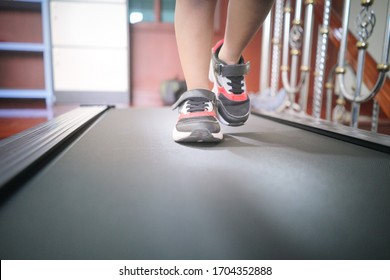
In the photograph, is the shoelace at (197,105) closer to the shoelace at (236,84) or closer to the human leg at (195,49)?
the human leg at (195,49)

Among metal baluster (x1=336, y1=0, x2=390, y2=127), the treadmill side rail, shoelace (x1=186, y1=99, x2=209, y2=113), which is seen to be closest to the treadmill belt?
the treadmill side rail

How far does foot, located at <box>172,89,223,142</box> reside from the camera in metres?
0.79

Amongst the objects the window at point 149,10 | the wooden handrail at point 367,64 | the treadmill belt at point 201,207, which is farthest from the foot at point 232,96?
the window at point 149,10

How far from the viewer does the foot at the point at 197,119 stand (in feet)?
2.59

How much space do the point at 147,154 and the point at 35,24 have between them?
3.56m

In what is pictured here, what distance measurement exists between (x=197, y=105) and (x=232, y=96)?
0.17 m

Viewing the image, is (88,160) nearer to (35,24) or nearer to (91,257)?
(91,257)

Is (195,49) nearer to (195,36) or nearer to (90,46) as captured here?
(195,36)

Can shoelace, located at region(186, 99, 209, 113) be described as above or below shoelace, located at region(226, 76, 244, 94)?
below

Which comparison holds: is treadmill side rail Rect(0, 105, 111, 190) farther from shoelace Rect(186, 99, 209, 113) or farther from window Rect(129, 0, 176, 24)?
window Rect(129, 0, 176, 24)

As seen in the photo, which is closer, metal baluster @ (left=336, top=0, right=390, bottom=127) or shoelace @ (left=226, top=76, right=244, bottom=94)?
shoelace @ (left=226, top=76, right=244, bottom=94)

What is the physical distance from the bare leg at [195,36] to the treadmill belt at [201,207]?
33cm

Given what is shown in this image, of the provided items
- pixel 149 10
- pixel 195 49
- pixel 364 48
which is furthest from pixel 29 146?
pixel 149 10
